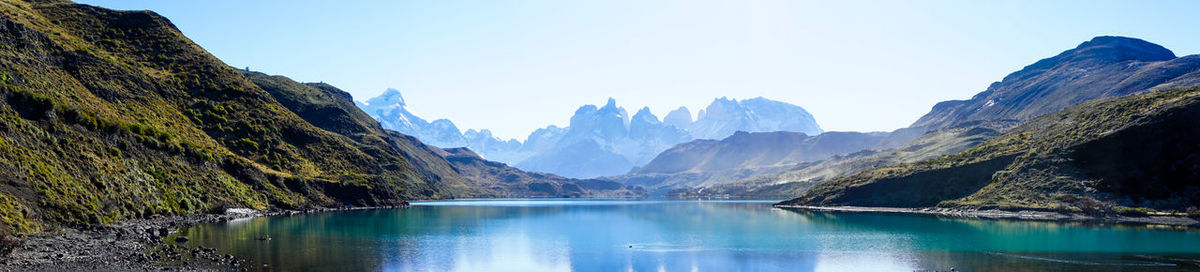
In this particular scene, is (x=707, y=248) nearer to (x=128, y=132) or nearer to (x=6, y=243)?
(x=6, y=243)

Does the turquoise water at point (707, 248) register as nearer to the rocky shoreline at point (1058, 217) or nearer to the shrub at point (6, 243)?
the shrub at point (6, 243)

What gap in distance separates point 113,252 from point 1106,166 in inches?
7704

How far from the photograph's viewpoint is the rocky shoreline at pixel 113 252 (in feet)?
167

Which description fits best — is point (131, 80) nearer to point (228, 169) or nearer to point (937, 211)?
point (228, 169)

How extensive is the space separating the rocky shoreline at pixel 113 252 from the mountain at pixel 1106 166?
174 m

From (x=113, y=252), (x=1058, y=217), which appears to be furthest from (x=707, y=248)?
(x=1058, y=217)

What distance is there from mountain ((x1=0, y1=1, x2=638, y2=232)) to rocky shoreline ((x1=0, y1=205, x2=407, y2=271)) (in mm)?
3699

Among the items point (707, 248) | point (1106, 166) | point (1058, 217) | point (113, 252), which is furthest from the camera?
point (1106, 166)

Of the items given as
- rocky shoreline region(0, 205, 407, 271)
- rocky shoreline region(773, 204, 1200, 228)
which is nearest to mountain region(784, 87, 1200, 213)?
rocky shoreline region(773, 204, 1200, 228)

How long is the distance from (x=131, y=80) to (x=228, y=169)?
32.8 metres

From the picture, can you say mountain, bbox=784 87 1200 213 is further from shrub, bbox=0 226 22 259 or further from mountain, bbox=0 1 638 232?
shrub, bbox=0 226 22 259

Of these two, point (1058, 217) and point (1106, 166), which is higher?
point (1106, 166)

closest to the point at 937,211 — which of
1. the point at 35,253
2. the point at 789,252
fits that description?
the point at 789,252

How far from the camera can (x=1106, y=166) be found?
15388 cm
